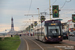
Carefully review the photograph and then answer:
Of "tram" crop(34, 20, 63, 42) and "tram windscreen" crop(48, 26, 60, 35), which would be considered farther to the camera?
"tram windscreen" crop(48, 26, 60, 35)

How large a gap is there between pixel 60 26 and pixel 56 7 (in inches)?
246

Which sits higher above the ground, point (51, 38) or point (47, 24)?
point (47, 24)

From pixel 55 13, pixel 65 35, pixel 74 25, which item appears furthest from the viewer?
pixel 74 25

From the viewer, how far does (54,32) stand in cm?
2491

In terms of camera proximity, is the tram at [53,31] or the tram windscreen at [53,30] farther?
the tram windscreen at [53,30]

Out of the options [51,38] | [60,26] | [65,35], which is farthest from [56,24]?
[65,35]

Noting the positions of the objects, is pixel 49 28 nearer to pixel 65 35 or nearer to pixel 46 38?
pixel 46 38

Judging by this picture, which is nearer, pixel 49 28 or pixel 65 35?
pixel 49 28

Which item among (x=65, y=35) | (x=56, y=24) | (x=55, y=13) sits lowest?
(x=65, y=35)

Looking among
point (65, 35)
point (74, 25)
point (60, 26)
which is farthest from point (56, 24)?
point (74, 25)

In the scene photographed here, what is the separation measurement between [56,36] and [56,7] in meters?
7.65

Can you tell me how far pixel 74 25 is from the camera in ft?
345

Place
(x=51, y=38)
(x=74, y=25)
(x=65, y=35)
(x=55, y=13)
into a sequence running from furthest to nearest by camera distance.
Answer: (x=74, y=25) < (x=65, y=35) < (x=55, y=13) < (x=51, y=38)

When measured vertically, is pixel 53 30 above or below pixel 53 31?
above
